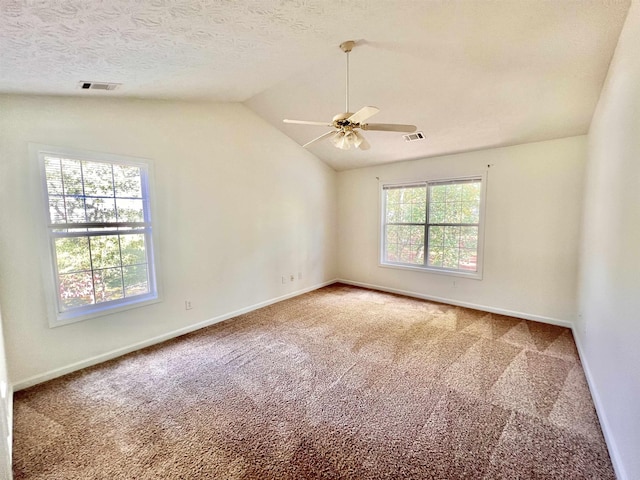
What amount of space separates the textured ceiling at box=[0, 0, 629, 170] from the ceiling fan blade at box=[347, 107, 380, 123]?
0.61m

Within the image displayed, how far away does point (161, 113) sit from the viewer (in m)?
3.10

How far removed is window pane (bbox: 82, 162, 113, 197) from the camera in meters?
2.66

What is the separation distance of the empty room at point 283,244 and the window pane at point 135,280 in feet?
0.06

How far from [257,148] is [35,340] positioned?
3.25 meters

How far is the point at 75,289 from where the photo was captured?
2639mm

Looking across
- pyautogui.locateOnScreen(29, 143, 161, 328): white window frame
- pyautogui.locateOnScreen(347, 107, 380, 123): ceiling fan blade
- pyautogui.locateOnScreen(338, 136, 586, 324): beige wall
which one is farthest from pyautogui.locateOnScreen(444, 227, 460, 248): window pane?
pyautogui.locateOnScreen(29, 143, 161, 328): white window frame

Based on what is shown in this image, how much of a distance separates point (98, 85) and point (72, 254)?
1548 mm

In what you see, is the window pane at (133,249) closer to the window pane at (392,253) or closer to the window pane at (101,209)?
the window pane at (101,209)

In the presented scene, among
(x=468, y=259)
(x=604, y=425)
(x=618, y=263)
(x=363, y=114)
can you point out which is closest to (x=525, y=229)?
(x=468, y=259)

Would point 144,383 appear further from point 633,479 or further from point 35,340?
point 633,479

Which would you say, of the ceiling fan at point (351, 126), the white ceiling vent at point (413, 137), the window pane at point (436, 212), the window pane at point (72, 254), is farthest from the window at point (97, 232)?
the window pane at point (436, 212)

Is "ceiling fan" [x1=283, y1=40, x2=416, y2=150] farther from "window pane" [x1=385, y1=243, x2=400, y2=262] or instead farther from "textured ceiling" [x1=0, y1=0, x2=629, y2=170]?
"window pane" [x1=385, y1=243, x2=400, y2=262]

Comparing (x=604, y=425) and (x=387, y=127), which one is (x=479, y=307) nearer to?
(x=604, y=425)

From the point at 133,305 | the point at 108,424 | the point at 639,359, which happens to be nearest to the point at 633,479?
the point at 639,359
